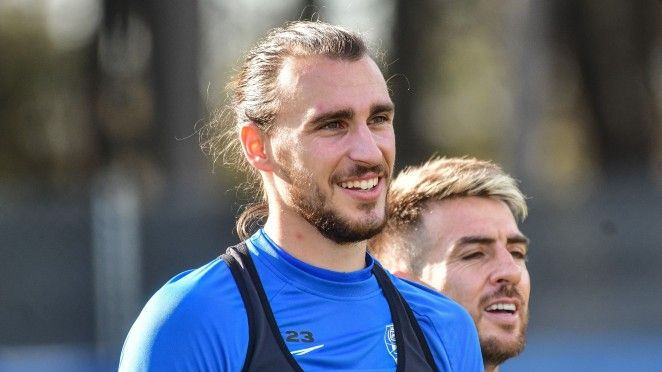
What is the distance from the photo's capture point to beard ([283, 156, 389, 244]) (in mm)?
3359

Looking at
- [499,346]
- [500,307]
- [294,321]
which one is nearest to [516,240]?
[500,307]

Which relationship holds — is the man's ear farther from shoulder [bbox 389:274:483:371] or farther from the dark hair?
shoulder [bbox 389:274:483:371]

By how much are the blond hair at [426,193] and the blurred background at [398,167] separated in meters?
0.52

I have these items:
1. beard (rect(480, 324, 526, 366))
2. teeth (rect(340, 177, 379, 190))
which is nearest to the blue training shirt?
teeth (rect(340, 177, 379, 190))

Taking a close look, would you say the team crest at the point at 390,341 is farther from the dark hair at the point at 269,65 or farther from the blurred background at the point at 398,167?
the blurred background at the point at 398,167

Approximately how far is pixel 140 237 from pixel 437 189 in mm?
6163

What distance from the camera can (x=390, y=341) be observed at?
3.43 m

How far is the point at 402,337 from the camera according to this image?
3428mm

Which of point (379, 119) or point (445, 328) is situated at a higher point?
point (379, 119)

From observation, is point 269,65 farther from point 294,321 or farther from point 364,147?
point 294,321

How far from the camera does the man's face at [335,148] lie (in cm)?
336

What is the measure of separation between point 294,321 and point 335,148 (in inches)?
17.4

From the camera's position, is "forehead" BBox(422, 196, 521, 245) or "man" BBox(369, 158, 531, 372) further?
"forehead" BBox(422, 196, 521, 245)

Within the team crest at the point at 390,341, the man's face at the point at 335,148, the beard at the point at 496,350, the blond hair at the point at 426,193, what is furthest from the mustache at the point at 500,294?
the man's face at the point at 335,148
